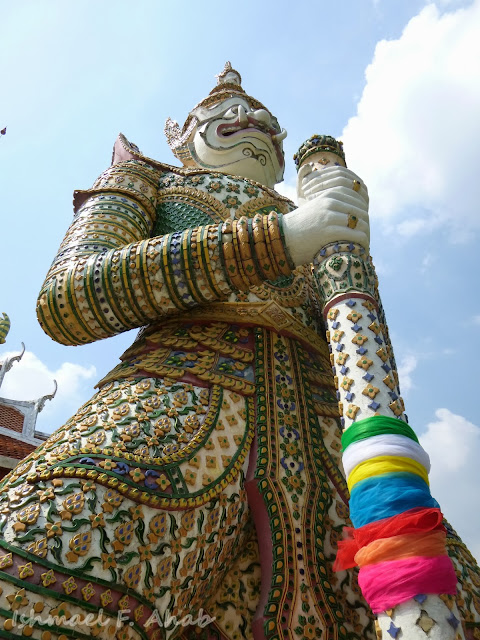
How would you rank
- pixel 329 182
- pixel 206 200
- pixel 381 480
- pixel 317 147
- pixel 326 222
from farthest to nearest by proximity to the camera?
pixel 206 200 → pixel 317 147 → pixel 329 182 → pixel 326 222 → pixel 381 480

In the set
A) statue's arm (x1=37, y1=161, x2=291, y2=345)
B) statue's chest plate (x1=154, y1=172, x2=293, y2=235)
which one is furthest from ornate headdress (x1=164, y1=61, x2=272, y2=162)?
statue's arm (x1=37, y1=161, x2=291, y2=345)

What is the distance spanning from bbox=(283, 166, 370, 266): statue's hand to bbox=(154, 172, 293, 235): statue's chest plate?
664 mm

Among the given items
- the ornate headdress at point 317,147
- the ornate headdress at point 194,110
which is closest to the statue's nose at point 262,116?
the ornate headdress at point 194,110

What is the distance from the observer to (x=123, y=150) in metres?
3.51

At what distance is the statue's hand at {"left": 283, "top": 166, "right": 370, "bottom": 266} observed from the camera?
7.38 ft

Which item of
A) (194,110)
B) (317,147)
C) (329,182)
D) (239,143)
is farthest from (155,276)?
(194,110)

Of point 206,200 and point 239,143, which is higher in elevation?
point 239,143

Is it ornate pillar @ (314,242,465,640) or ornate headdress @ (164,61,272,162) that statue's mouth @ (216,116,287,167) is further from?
ornate pillar @ (314,242,465,640)

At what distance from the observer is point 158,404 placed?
2041 millimetres

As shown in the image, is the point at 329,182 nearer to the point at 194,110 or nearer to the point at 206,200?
the point at 206,200

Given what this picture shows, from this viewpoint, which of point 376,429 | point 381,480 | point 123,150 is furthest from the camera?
point 123,150

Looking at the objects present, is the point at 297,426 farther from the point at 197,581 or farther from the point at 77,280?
the point at 77,280

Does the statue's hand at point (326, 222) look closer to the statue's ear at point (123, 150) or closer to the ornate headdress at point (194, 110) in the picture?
the statue's ear at point (123, 150)

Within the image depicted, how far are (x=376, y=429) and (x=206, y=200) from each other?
1706 mm
